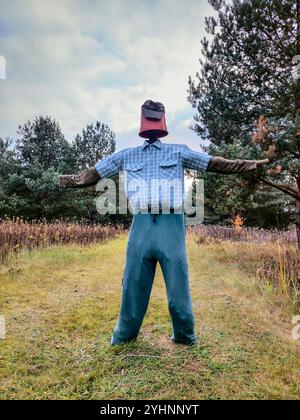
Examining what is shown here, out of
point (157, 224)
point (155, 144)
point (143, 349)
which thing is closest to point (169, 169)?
point (155, 144)

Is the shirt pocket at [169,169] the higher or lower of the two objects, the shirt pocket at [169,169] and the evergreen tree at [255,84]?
the lower

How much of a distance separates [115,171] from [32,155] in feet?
61.1

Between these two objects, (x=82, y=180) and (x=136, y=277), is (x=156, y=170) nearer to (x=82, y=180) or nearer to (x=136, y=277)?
(x=82, y=180)

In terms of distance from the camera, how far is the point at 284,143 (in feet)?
19.8

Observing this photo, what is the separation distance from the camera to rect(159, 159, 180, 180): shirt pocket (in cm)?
283

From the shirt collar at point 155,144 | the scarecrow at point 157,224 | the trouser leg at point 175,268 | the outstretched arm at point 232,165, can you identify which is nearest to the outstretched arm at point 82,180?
the scarecrow at point 157,224

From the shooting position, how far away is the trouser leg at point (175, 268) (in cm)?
273

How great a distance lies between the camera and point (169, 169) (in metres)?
2.85

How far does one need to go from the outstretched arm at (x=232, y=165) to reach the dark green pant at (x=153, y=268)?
0.53 m

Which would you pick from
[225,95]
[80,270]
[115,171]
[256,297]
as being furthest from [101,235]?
[115,171]

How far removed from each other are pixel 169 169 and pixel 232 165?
541 mm

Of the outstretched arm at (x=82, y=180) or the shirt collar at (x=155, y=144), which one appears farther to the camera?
the outstretched arm at (x=82, y=180)

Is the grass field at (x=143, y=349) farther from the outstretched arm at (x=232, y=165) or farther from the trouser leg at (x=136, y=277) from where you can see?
the outstretched arm at (x=232, y=165)
